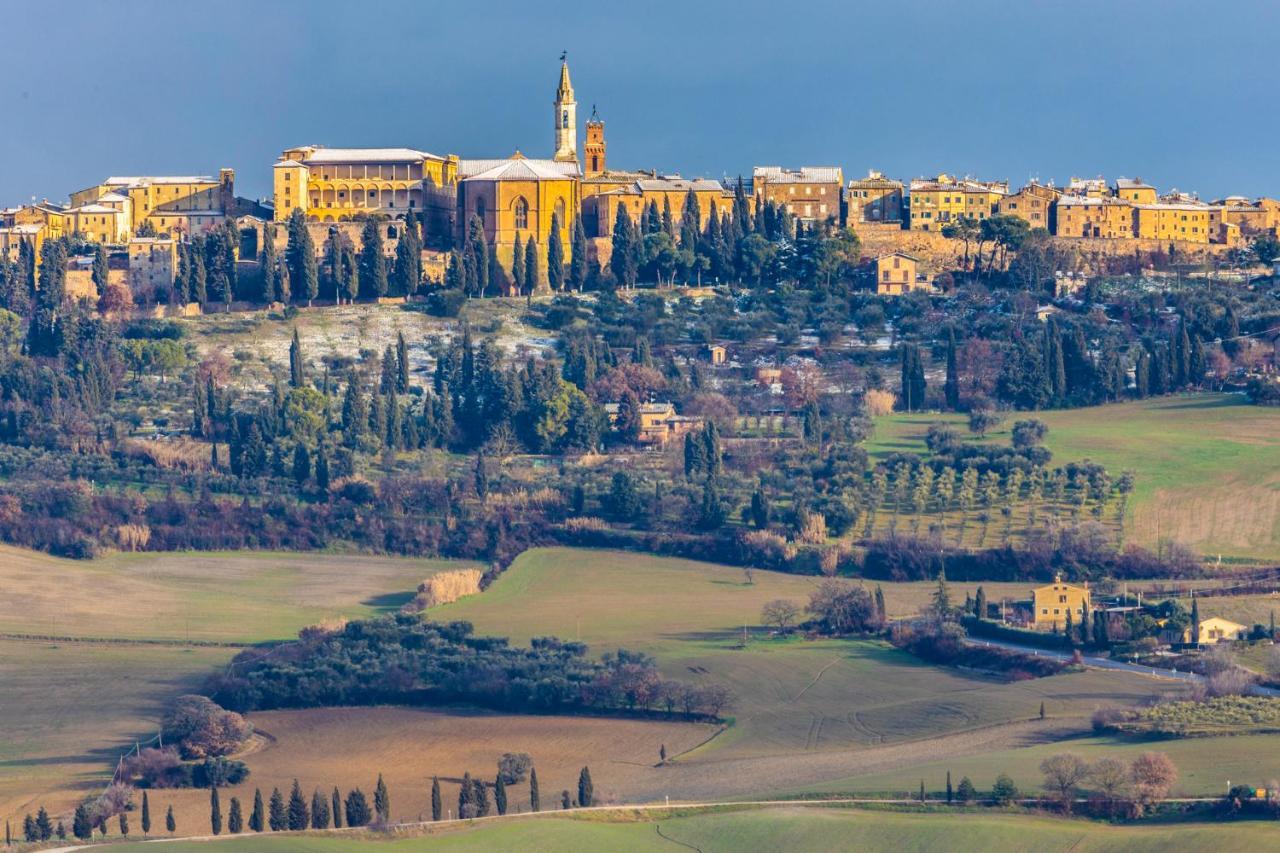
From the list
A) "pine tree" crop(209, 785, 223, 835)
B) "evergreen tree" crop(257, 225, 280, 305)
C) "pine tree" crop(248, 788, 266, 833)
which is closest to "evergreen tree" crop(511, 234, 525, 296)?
"evergreen tree" crop(257, 225, 280, 305)

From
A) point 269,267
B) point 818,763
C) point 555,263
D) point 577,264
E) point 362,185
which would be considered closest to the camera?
point 818,763

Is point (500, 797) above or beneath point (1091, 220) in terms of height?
beneath

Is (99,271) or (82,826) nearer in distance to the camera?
(82,826)

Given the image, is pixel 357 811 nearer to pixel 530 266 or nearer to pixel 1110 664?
pixel 1110 664

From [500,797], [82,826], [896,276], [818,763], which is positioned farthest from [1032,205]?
[82,826]

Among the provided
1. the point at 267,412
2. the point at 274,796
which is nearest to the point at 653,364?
the point at 267,412

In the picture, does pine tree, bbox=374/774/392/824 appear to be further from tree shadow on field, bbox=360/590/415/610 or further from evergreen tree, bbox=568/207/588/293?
evergreen tree, bbox=568/207/588/293

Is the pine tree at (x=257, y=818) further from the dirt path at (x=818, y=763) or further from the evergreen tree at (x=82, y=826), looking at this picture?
the dirt path at (x=818, y=763)

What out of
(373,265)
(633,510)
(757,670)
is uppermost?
(373,265)
